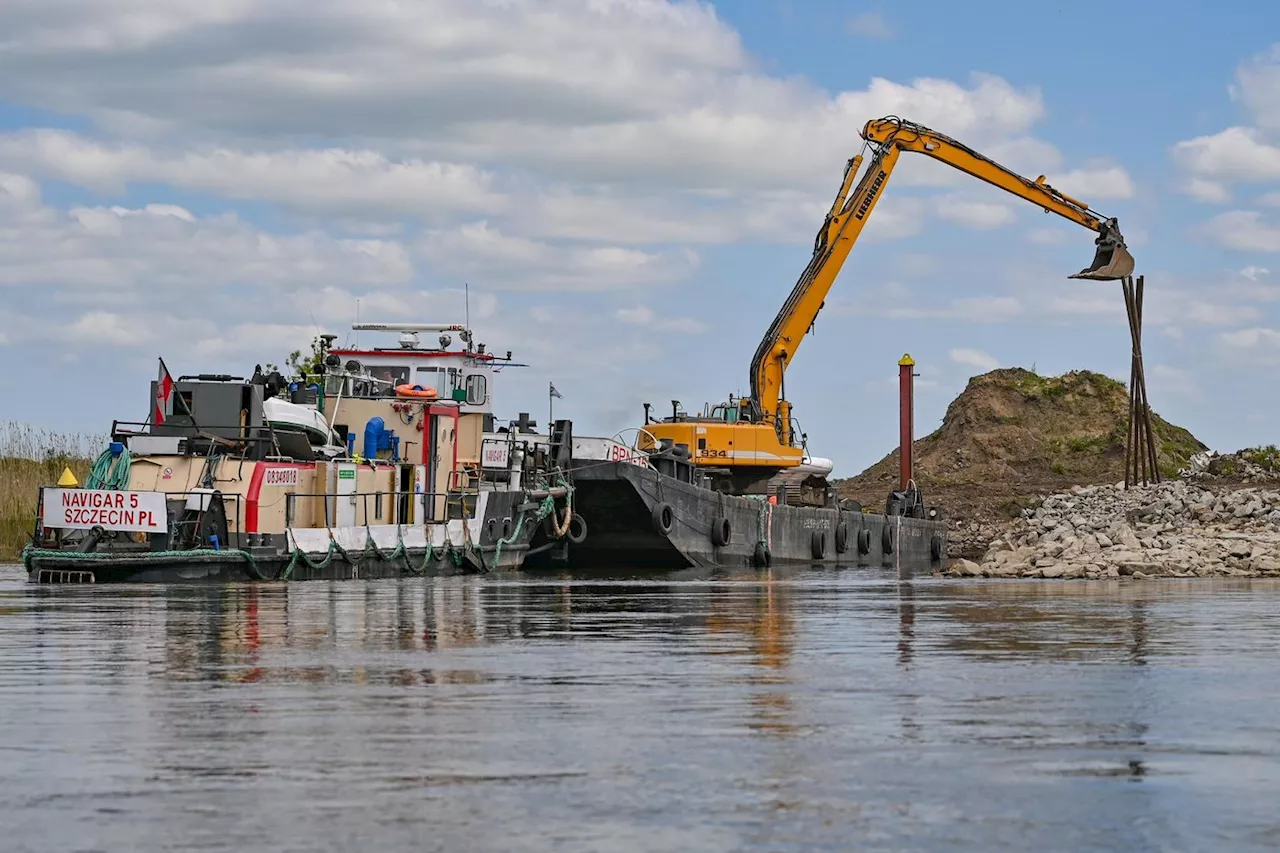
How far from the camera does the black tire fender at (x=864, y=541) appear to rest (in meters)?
48.1

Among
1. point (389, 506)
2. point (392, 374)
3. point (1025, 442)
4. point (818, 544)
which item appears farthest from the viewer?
point (1025, 442)

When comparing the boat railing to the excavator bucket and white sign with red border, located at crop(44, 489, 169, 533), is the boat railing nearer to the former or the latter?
white sign with red border, located at crop(44, 489, 169, 533)

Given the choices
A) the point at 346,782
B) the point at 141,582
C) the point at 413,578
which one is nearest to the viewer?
the point at 346,782

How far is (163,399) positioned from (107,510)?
3069mm

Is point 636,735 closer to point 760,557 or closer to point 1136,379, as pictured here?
point 760,557

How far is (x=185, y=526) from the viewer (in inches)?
1045

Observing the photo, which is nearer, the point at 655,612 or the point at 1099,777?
the point at 1099,777

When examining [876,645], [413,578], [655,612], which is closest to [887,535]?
[413,578]

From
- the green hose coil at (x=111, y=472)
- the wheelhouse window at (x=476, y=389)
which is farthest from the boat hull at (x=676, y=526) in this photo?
the green hose coil at (x=111, y=472)

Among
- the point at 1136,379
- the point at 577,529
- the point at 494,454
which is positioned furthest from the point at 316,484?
the point at 1136,379

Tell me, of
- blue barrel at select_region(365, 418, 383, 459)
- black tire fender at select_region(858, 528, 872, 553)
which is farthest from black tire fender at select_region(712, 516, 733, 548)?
blue barrel at select_region(365, 418, 383, 459)

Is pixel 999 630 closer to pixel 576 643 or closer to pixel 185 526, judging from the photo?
pixel 576 643

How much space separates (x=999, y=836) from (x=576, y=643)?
884 centimetres

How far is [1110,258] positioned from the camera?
154 feet
